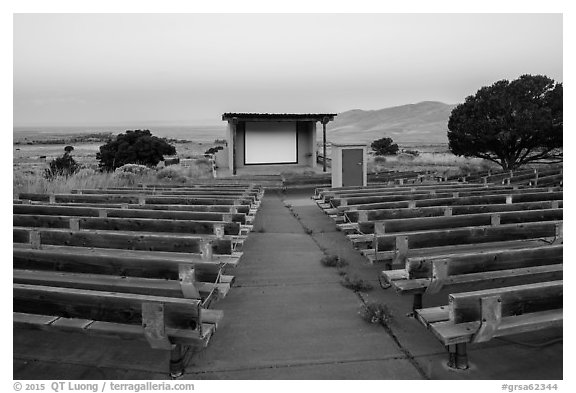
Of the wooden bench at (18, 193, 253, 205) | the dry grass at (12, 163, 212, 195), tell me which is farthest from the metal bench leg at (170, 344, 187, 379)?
the dry grass at (12, 163, 212, 195)

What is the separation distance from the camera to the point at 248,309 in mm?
5109

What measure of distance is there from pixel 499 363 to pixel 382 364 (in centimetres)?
98

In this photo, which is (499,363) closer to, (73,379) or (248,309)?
(248,309)

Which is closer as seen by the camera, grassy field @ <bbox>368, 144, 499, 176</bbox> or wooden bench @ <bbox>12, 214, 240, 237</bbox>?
wooden bench @ <bbox>12, 214, 240, 237</bbox>

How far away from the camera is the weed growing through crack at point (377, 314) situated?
4.66m

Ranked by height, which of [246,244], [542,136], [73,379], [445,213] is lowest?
[73,379]

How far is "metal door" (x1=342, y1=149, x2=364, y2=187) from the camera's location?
16484mm

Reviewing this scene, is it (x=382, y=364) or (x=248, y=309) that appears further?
(x=248, y=309)

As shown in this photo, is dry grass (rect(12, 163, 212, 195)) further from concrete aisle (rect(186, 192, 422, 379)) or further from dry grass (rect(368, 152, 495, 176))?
dry grass (rect(368, 152, 495, 176))

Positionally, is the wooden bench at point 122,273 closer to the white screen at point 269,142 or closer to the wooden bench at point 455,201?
the wooden bench at point 455,201

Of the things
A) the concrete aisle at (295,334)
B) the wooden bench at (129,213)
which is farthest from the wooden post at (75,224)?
the concrete aisle at (295,334)

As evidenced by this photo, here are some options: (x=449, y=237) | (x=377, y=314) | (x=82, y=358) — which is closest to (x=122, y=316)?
(x=82, y=358)

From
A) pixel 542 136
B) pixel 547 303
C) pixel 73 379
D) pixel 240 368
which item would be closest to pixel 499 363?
pixel 547 303

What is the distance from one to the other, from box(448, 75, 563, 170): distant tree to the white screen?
10.2 meters
